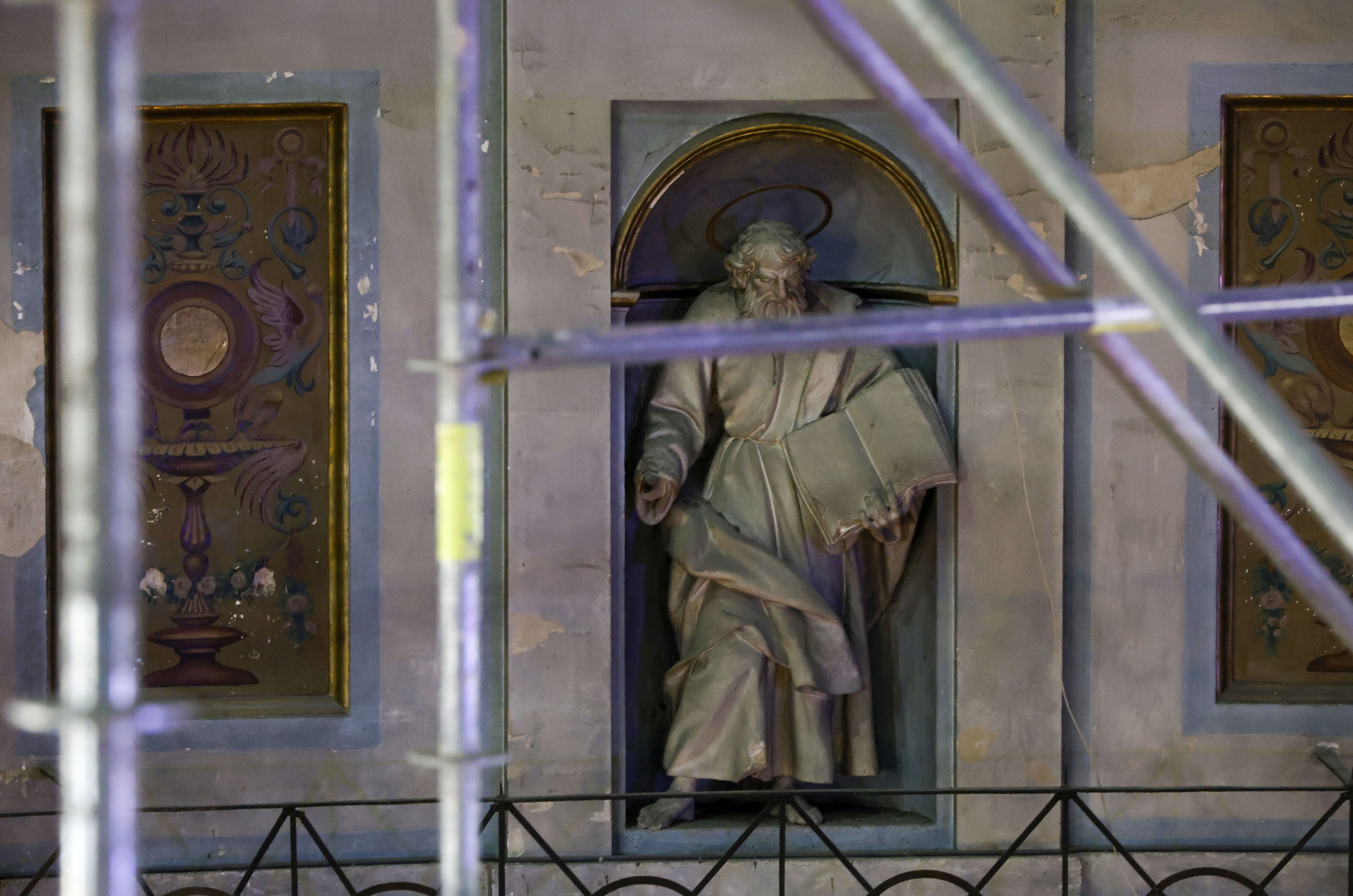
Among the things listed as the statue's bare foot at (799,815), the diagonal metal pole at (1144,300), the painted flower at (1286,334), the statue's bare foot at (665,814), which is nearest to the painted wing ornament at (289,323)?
the statue's bare foot at (665,814)

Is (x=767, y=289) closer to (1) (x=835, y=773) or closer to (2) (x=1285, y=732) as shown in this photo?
(1) (x=835, y=773)

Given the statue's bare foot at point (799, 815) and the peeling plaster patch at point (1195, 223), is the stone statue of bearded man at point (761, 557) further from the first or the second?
the peeling plaster patch at point (1195, 223)

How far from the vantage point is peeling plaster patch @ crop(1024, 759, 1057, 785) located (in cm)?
546

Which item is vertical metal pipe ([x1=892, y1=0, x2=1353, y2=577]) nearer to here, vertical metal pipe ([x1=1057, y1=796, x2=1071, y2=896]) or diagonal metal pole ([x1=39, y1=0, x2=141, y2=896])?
diagonal metal pole ([x1=39, y1=0, x2=141, y2=896])

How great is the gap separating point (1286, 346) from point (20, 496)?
13.8 ft

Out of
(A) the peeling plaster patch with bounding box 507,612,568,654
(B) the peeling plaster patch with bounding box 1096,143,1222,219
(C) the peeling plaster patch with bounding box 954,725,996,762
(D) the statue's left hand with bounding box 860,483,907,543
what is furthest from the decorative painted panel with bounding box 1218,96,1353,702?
(A) the peeling plaster patch with bounding box 507,612,568,654

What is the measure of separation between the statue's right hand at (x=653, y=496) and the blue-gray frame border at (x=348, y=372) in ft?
2.80

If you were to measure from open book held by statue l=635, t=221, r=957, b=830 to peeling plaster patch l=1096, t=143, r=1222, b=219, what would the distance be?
896mm

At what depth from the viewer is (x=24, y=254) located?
212 inches

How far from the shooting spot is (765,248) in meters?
5.46

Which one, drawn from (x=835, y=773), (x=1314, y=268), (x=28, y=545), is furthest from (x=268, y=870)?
(x=1314, y=268)

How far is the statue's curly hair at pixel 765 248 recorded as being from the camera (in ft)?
17.9

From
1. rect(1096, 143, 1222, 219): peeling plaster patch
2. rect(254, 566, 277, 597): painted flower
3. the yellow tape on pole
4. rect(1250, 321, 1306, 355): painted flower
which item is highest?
rect(1096, 143, 1222, 219): peeling plaster patch

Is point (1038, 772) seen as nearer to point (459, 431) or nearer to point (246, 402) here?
point (246, 402)
